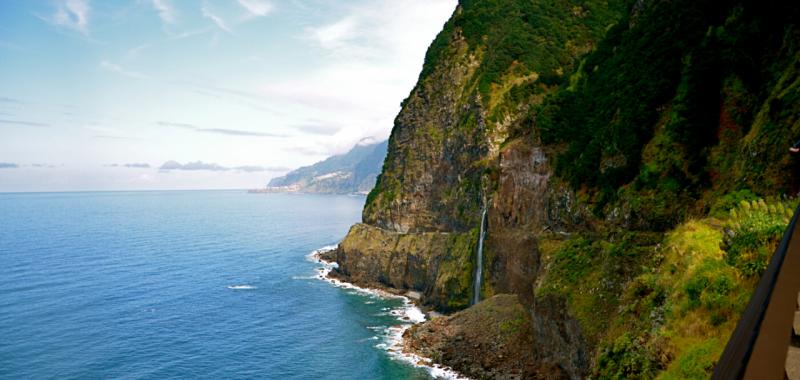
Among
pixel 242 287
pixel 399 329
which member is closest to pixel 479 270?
pixel 399 329

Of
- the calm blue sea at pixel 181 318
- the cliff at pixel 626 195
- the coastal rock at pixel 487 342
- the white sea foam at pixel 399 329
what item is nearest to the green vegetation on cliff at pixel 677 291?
the cliff at pixel 626 195

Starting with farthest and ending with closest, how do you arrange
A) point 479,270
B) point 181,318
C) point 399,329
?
point 181,318 → point 399,329 → point 479,270

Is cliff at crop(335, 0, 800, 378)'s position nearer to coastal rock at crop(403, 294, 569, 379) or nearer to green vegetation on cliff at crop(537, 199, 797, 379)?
green vegetation on cliff at crop(537, 199, 797, 379)

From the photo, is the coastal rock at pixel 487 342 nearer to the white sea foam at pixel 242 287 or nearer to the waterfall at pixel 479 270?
the waterfall at pixel 479 270

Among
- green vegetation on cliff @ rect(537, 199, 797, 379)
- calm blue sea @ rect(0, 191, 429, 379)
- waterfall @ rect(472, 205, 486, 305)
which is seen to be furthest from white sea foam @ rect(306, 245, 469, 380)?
green vegetation on cliff @ rect(537, 199, 797, 379)

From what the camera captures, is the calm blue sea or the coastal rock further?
the calm blue sea

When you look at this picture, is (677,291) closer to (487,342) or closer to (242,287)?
(487,342)
